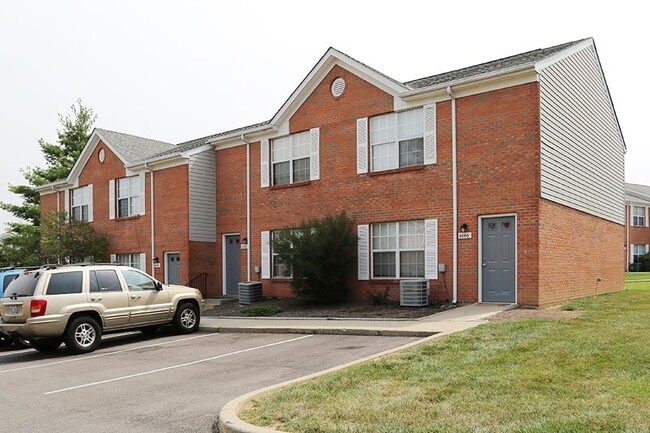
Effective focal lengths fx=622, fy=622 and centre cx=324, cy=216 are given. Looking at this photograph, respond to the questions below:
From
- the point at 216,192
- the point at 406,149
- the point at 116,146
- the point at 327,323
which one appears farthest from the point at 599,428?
the point at 116,146

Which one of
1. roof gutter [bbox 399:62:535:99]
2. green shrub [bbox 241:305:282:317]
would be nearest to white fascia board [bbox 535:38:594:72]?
roof gutter [bbox 399:62:535:99]

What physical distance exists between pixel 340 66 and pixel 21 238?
25.4 meters

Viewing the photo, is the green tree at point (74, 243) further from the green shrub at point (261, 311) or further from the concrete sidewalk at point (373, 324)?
the concrete sidewalk at point (373, 324)

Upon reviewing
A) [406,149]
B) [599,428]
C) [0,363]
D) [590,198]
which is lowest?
[0,363]

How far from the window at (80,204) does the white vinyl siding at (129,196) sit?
267 cm

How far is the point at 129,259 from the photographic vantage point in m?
27.8

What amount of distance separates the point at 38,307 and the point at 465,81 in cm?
1191

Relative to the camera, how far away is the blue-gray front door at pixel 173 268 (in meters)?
24.8

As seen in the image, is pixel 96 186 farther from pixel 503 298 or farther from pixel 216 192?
pixel 503 298

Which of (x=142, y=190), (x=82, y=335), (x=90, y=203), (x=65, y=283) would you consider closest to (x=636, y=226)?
(x=142, y=190)

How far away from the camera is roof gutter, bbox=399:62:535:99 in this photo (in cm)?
1591

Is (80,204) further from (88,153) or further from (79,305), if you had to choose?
(79,305)

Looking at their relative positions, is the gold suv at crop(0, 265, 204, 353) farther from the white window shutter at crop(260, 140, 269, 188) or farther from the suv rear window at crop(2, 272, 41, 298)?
the white window shutter at crop(260, 140, 269, 188)

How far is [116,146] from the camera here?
1128 inches
